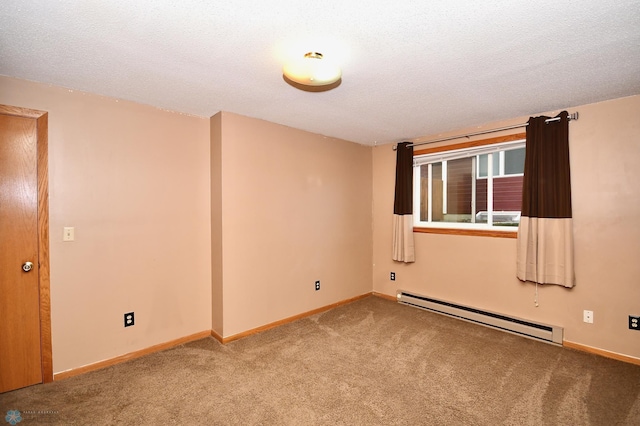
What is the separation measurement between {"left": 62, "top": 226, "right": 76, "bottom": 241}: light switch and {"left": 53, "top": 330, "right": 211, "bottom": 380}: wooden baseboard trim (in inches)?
41.6

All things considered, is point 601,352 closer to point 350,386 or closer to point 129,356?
point 350,386

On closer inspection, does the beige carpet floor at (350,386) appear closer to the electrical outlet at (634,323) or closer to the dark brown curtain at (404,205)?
the electrical outlet at (634,323)

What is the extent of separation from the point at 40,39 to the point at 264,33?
1.28 meters

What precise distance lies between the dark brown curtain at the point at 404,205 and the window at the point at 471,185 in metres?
0.18

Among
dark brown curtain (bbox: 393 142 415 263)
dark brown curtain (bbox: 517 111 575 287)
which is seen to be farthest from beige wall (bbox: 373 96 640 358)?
dark brown curtain (bbox: 393 142 415 263)

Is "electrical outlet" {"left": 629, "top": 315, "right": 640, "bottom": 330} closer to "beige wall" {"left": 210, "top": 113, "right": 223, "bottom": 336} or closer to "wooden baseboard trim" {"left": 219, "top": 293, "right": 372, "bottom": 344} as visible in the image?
"wooden baseboard trim" {"left": 219, "top": 293, "right": 372, "bottom": 344}

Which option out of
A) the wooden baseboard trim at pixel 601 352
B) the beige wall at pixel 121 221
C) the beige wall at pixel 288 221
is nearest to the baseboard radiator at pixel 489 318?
the wooden baseboard trim at pixel 601 352

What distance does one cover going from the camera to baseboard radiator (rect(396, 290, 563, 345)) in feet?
9.64

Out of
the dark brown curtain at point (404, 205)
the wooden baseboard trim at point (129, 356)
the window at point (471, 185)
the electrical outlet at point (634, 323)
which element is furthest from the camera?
the dark brown curtain at point (404, 205)

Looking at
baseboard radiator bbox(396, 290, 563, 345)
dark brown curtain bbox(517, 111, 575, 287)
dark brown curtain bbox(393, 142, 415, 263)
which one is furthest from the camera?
dark brown curtain bbox(393, 142, 415, 263)

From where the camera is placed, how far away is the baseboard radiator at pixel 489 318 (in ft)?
9.64

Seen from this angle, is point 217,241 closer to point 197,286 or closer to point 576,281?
point 197,286

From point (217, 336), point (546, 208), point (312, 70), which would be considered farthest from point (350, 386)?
point (546, 208)

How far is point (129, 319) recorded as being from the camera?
262 centimetres
